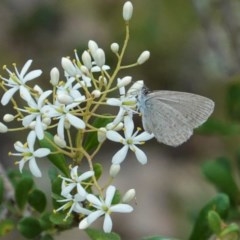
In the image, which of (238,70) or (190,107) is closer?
(190,107)

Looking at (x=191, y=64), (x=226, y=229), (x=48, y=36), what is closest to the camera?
(x=226, y=229)

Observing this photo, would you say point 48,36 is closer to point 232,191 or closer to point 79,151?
point 232,191

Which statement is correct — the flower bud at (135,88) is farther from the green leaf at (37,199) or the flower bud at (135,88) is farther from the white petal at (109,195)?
the green leaf at (37,199)

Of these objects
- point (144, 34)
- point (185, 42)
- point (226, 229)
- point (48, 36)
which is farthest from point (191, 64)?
point (226, 229)

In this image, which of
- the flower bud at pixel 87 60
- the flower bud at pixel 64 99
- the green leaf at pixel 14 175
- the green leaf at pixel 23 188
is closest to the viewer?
the flower bud at pixel 64 99

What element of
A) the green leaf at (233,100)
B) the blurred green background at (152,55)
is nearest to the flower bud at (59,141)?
the green leaf at (233,100)

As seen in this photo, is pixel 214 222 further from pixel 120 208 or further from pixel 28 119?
pixel 28 119
